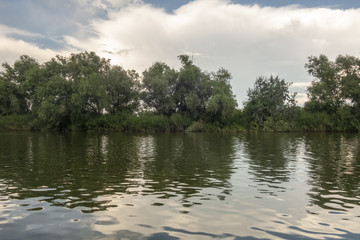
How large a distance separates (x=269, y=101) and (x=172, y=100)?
28.6 metres

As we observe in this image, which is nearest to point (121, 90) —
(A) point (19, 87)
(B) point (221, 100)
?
(B) point (221, 100)

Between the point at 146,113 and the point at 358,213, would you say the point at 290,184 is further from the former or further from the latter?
the point at 146,113

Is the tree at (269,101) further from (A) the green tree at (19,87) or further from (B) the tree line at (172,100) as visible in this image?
(A) the green tree at (19,87)

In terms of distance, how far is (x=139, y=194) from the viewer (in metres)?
13.0

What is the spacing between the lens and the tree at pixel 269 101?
8738 cm

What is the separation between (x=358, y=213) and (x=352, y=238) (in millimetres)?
2564

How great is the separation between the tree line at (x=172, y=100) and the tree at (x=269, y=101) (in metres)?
0.28

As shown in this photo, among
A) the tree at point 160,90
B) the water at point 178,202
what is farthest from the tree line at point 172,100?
the water at point 178,202

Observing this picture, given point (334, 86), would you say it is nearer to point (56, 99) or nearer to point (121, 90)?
point (121, 90)

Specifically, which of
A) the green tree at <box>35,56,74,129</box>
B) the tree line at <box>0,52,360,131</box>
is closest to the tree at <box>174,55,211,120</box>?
the tree line at <box>0,52,360,131</box>

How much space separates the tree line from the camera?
274ft

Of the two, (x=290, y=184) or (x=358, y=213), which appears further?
(x=290, y=184)

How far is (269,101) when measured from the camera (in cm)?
8912

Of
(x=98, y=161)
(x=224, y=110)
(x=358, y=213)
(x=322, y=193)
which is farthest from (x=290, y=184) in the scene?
(x=224, y=110)
